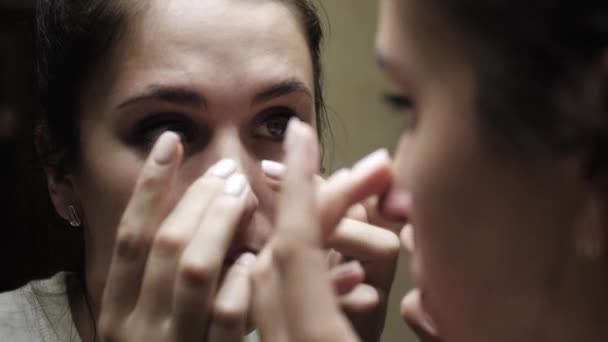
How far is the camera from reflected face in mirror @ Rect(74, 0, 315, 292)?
70cm

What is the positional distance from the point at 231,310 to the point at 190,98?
0.25 metres

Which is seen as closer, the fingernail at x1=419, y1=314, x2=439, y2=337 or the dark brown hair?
the dark brown hair

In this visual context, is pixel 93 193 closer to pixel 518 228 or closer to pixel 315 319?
pixel 315 319

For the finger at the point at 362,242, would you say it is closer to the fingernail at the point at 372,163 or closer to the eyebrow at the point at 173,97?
the fingernail at the point at 372,163

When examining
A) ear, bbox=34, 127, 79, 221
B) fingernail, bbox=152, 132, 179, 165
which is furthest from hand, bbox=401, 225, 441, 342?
ear, bbox=34, 127, 79, 221

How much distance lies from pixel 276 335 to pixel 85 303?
49 centimetres

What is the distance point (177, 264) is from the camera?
0.58m

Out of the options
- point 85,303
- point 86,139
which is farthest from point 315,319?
point 85,303

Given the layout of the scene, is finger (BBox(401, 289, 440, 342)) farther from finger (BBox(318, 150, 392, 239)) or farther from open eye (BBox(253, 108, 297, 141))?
open eye (BBox(253, 108, 297, 141))

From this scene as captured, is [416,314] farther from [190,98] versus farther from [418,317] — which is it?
[190,98]

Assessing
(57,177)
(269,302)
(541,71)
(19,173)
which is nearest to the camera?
(541,71)

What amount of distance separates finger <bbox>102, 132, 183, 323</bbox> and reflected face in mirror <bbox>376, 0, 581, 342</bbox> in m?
0.24

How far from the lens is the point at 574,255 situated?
420 millimetres

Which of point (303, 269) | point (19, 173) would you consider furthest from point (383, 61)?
point (19, 173)
